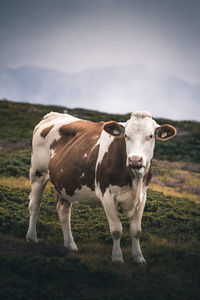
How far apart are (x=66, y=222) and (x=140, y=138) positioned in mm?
3434

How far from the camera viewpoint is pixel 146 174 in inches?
293

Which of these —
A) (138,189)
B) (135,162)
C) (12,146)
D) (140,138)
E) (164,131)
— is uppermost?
(164,131)

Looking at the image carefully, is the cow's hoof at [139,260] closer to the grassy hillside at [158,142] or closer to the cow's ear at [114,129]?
the cow's ear at [114,129]

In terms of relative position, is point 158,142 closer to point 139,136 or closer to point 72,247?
point 72,247

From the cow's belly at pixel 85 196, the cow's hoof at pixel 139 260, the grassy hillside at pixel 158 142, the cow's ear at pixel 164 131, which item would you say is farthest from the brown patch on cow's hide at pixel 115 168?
the grassy hillside at pixel 158 142

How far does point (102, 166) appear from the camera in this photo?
291 inches

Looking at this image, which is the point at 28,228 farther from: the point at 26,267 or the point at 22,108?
the point at 22,108

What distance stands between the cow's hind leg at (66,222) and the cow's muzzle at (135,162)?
3.17 meters

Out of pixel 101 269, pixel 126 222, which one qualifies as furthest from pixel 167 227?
pixel 101 269

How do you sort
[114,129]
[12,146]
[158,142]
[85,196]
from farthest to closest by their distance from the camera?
[158,142], [12,146], [85,196], [114,129]

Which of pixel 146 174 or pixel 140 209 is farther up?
pixel 146 174

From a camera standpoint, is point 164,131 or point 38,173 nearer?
point 164,131

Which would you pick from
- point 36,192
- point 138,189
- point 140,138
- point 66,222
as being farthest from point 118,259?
point 36,192

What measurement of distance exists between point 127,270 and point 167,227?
4.40 m
